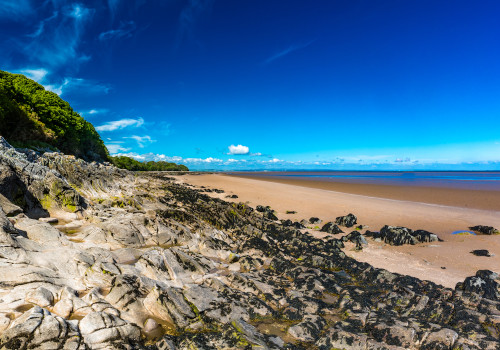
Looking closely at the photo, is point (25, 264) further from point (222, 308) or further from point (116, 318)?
point (222, 308)

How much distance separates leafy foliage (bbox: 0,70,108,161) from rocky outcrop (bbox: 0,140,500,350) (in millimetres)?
36965

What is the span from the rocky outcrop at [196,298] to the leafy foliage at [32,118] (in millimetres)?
36965

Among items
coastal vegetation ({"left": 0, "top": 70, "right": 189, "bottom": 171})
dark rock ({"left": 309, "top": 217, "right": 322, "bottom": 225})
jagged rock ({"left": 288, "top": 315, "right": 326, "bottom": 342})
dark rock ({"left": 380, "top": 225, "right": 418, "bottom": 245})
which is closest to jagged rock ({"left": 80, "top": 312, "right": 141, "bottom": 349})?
jagged rock ({"left": 288, "top": 315, "right": 326, "bottom": 342})

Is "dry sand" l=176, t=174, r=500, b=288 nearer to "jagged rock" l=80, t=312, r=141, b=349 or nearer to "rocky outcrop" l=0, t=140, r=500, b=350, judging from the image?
"rocky outcrop" l=0, t=140, r=500, b=350

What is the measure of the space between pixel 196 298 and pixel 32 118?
171 ft

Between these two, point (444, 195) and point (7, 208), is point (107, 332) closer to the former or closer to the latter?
point (7, 208)

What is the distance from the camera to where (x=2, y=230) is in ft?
21.2

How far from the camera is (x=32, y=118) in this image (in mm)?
40531

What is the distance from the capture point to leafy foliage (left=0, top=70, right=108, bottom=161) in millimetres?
36372

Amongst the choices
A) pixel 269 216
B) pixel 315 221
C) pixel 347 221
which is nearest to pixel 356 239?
pixel 347 221

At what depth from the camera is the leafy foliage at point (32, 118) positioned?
3637cm

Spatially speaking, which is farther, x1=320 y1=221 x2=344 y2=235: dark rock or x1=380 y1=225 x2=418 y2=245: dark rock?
x1=320 y1=221 x2=344 y2=235: dark rock

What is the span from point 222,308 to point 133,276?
271 centimetres

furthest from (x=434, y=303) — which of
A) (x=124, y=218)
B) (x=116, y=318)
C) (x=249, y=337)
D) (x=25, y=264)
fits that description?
(x=124, y=218)
